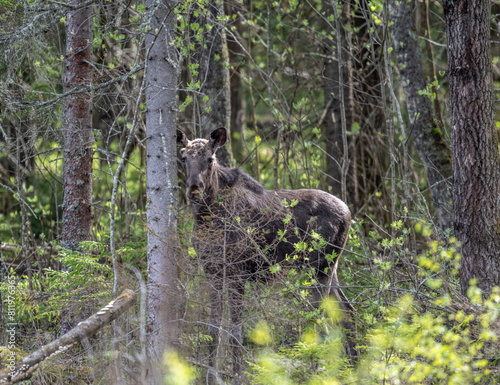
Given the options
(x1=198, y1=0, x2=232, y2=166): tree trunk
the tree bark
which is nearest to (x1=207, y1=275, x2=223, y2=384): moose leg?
(x1=198, y1=0, x2=232, y2=166): tree trunk

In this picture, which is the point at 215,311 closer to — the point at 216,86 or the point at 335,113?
the point at 216,86

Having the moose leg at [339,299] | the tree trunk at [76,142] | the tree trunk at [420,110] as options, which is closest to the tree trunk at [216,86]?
the tree trunk at [76,142]

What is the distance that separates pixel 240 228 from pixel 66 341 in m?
2.22

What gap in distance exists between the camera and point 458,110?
20.0 feet

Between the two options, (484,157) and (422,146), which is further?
(422,146)

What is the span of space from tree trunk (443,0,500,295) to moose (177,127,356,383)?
5.34 feet

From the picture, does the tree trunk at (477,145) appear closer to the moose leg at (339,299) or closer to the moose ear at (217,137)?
the moose leg at (339,299)

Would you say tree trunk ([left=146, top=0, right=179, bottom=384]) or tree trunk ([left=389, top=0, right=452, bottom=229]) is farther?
tree trunk ([left=389, top=0, right=452, bottom=229])

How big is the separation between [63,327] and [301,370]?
3657 millimetres

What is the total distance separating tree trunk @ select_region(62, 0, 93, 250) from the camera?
25.4 feet

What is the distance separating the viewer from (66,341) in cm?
533

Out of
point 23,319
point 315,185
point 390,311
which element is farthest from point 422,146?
point 23,319

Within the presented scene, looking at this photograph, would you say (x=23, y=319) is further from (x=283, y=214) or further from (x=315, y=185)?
(x=315, y=185)

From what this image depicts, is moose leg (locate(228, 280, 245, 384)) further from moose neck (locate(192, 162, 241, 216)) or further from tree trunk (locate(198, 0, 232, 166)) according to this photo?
tree trunk (locate(198, 0, 232, 166))
